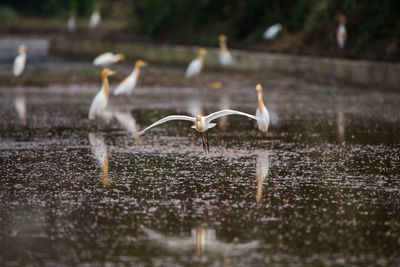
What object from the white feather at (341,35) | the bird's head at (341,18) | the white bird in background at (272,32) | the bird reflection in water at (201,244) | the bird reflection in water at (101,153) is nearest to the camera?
the bird reflection in water at (201,244)

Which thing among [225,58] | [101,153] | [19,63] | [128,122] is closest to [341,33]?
[225,58]

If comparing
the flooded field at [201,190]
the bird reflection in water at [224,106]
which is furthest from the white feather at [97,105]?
the bird reflection in water at [224,106]

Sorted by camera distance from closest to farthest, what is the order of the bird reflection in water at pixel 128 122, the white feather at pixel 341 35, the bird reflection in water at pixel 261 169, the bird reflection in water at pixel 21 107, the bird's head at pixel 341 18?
the bird reflection in water at pixel 261 169 → the bird reflection in water at pixel 128 122 → the bird reflection in water at pixel 21 107 → the white feather at pixel 341 35 → the bird's head at pixel 341 18

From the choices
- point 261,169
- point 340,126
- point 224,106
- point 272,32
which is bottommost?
point 261,169

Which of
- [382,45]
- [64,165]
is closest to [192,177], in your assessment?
[64,165]

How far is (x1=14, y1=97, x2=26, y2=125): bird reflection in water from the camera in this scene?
14125 mm

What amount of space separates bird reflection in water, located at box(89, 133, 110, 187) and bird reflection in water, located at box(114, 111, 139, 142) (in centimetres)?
→ 58

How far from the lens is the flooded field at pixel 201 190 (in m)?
5.67

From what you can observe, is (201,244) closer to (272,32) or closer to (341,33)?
(341,33)

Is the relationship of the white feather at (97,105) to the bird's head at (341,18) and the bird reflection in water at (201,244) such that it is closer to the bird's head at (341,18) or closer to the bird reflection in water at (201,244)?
the bird reflection in water at (201,244)

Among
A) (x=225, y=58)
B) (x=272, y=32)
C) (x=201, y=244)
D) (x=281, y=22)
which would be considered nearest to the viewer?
(x=201, y=244)

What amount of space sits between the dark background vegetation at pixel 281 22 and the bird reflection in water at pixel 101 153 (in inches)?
434

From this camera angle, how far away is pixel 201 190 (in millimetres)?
7762

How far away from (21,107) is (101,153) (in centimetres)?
641
